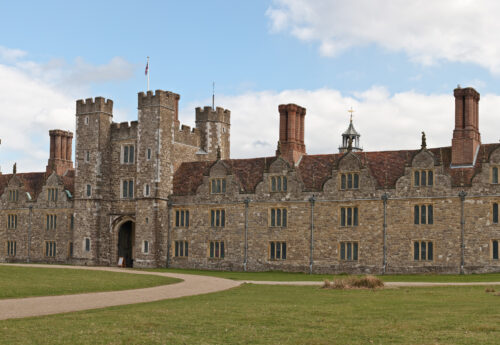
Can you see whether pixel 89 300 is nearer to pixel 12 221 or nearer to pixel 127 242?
pixel 127 242

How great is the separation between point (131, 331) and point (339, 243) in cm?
3037

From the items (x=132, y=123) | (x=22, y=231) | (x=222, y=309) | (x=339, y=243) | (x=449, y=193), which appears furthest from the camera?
(x=22, y=231)

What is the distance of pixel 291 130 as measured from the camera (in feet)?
156

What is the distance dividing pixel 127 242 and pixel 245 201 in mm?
12584

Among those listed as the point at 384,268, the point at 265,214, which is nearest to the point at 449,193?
the point at 384,268

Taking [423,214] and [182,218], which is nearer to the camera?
[423,214]

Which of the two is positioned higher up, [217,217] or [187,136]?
[187,136]

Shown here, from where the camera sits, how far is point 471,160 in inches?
1624

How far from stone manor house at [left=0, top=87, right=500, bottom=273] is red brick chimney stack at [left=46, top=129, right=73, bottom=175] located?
18cm

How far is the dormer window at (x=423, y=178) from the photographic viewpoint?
4138 centimetres

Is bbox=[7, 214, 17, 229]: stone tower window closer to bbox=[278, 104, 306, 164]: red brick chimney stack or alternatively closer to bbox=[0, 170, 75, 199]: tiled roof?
bbox=[0, 170, 75, 199]: tiled roof

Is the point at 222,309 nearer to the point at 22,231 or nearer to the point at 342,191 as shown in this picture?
the point at 342,191

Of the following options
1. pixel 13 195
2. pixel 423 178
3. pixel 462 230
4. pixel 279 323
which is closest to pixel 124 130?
pixel 13 195

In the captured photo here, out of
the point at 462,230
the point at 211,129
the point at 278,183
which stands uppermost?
the point at 211,129
